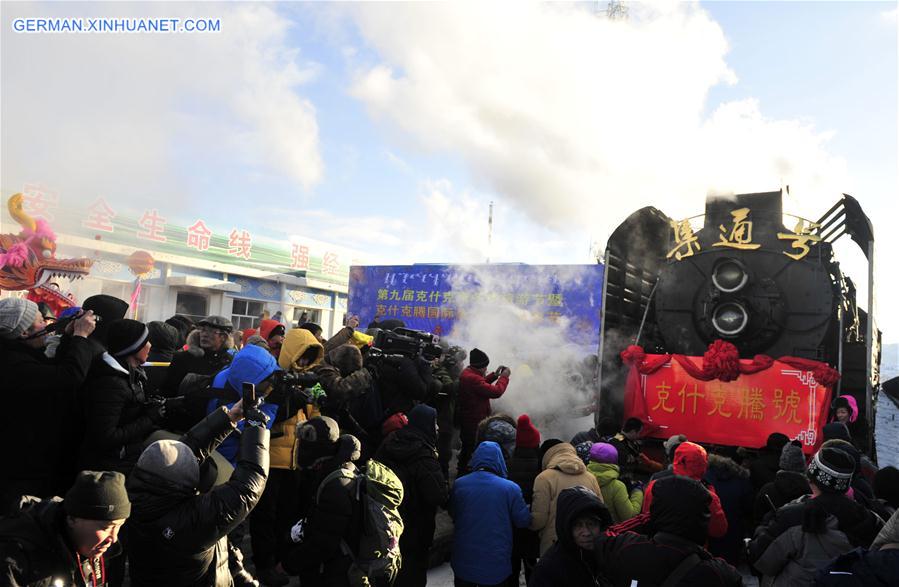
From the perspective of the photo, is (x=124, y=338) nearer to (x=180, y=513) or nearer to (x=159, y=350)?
(x=180, y=513)

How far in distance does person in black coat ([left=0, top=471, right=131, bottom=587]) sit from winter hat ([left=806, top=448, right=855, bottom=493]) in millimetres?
2875

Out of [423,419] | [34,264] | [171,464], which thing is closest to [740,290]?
[423,419]

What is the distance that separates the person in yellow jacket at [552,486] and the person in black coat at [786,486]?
44.1 inches

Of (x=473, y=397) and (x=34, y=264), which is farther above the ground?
(x=34, y=264)

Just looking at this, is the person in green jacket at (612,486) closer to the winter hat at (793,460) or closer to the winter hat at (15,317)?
the winter hat at (793,460)

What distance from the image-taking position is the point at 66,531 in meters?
1.70

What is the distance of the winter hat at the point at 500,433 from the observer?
13.2ft

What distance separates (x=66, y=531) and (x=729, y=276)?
7.54 m

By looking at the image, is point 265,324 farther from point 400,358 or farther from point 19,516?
point 19,516

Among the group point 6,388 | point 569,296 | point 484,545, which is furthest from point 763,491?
point 569,296

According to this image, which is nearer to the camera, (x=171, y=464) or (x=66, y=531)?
(x=66, y=531)

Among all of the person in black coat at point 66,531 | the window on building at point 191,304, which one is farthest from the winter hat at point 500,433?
the window on building at point 191,304

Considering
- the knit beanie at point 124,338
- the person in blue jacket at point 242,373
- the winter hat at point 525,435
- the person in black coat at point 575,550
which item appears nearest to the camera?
the person in black coat at point 575,550

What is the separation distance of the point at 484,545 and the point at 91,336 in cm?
232
